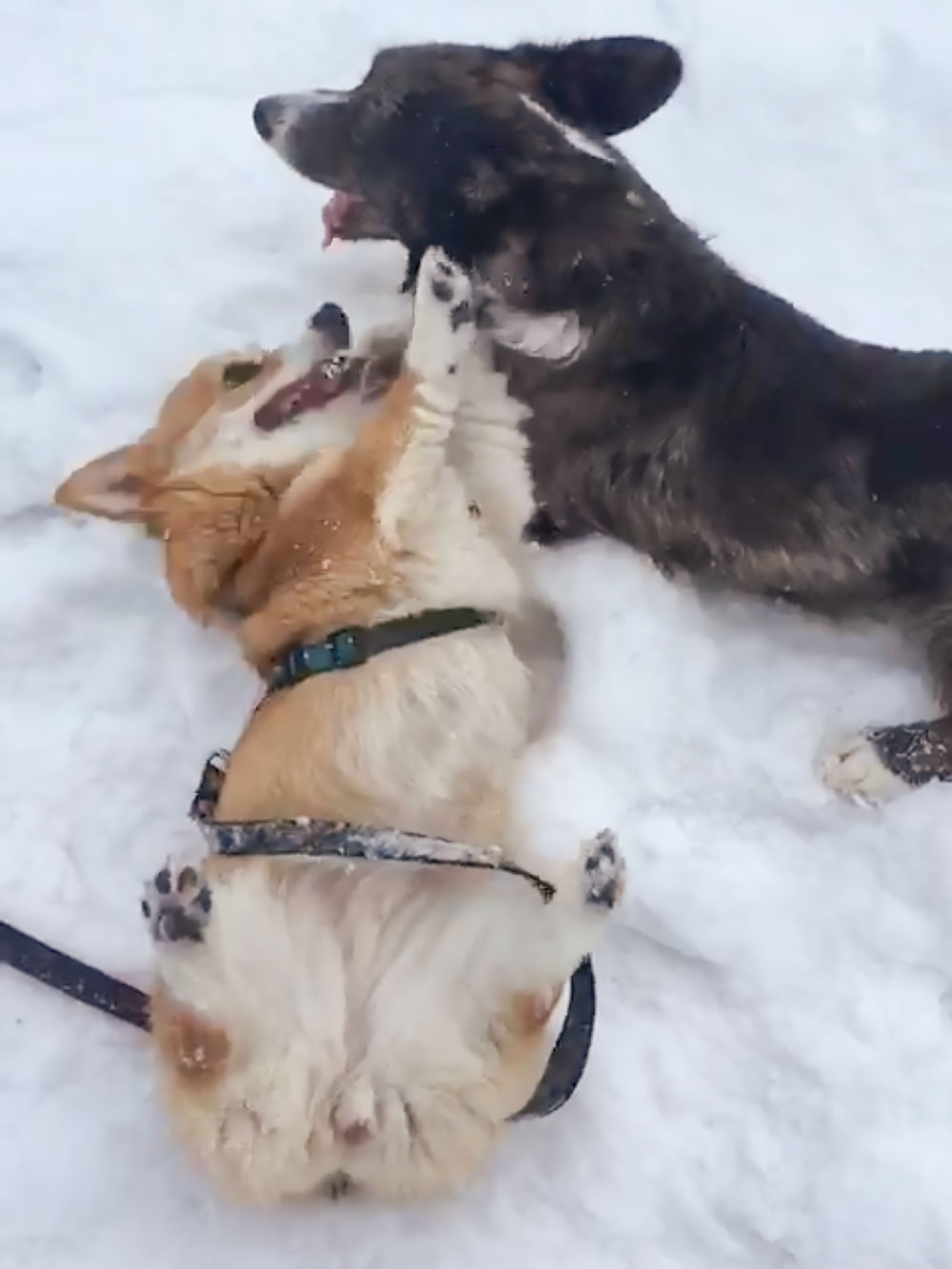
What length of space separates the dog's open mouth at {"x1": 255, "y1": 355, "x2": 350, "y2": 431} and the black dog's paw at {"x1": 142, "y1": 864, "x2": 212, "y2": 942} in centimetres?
128

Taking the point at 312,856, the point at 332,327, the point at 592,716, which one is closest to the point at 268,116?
the point at 332,327

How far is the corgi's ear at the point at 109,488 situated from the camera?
3338mm

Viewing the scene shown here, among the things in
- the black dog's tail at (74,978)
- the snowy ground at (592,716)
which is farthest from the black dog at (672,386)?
the black dog's tail at (74,978)

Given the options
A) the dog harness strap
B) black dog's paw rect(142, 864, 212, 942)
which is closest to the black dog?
the dog harness strap

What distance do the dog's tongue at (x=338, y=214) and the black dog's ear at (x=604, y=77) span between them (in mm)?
614

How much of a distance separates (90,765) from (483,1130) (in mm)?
1437

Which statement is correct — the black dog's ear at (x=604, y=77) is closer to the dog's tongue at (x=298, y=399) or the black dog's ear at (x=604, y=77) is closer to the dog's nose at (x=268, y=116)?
the dog's nose at (x=268, y=116)

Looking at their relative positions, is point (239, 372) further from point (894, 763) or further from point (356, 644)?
point (894, 763)

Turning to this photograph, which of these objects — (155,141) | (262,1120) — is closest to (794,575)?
(262,1120)

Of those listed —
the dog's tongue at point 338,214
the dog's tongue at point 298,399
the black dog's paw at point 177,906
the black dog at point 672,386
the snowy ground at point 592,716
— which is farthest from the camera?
the dog's tongue at point 338,214

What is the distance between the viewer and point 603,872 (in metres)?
2.83

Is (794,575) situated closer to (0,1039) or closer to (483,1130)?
(483,1130)

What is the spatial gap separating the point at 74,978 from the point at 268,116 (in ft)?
7.97

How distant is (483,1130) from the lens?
2773 mm
